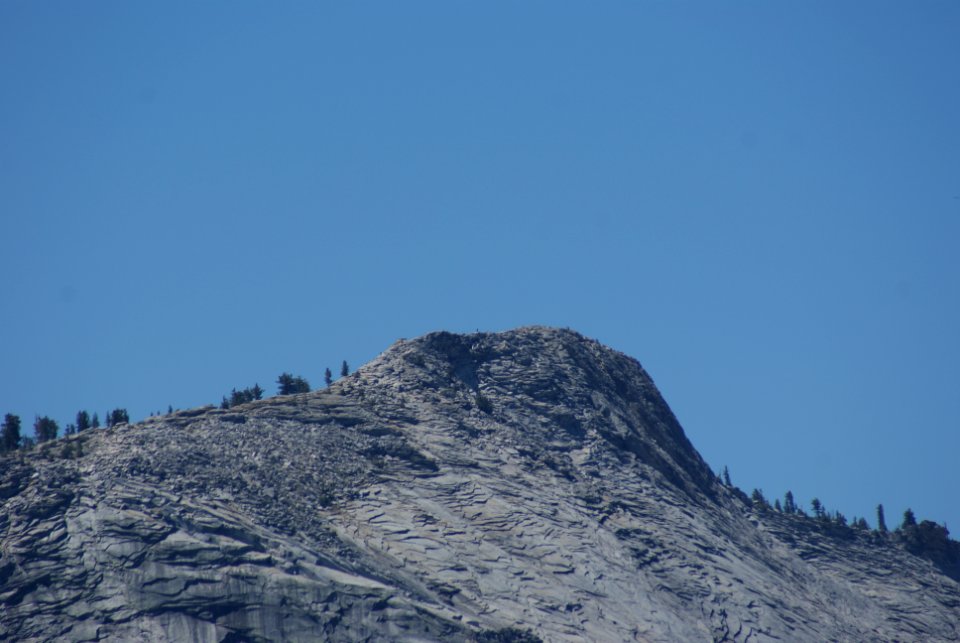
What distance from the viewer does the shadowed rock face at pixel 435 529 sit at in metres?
97.5

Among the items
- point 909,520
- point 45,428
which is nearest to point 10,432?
point 45,428

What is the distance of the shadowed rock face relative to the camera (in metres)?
97.5

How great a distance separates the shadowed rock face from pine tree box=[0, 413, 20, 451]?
8.19m

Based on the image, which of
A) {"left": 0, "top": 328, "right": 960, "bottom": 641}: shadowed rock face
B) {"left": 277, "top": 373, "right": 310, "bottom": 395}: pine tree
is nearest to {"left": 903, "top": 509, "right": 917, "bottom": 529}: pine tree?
{"left": 0, "top": 328, "right": 960, "bottom": 641}: shadowed rock face

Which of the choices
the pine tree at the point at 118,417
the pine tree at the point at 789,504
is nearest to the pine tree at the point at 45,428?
the pine tree at the point at 118,417

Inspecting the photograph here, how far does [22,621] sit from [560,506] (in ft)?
141

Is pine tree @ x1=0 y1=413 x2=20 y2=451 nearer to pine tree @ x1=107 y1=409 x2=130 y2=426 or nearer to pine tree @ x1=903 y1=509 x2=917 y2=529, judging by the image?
pine tree @ x1=107 y1=409 x2=130 y2=426

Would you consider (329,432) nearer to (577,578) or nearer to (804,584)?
(577,578)

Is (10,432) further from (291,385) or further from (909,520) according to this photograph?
(909,520)

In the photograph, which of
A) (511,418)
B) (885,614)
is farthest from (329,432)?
(885,614)

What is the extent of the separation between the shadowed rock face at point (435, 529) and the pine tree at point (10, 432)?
26.9ft

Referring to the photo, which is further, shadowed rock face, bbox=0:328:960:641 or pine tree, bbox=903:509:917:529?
pine tree, bbox=903:509:917:529

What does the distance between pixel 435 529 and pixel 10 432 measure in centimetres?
3459

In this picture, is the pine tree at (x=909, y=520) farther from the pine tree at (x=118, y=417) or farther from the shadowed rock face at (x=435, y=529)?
the pine tree at (x=118, y=417)
